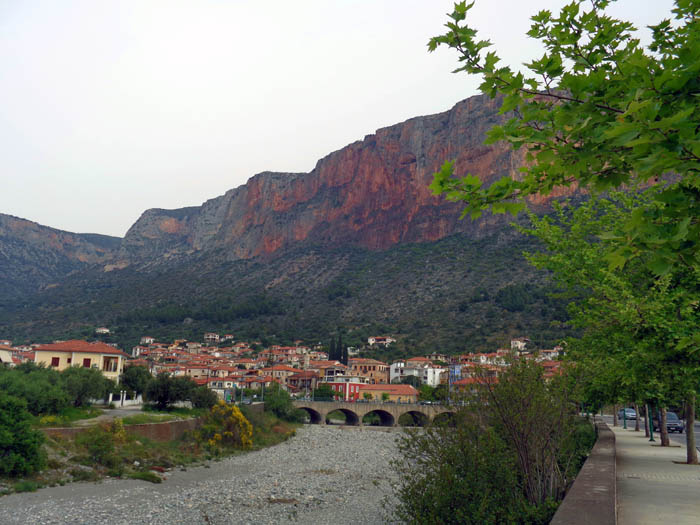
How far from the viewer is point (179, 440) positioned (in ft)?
118

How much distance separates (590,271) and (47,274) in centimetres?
18546

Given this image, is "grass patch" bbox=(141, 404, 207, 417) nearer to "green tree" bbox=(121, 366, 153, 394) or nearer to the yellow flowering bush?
"green tree" bbox=(121, 366, 153, 394)

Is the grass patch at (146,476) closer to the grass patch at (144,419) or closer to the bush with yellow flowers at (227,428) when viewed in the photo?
the grass patch at (144,419)

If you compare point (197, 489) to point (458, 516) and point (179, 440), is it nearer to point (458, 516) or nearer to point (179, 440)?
point (179, 440)

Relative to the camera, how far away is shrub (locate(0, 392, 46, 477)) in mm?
21125

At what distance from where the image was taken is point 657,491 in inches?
365

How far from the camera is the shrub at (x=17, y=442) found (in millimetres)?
21125

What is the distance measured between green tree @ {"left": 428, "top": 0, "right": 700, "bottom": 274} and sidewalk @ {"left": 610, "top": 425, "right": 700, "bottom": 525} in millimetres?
5353

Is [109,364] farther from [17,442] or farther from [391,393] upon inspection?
[391,393]

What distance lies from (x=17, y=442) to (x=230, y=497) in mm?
8987

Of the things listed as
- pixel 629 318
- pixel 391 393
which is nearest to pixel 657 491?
pixel 629 318

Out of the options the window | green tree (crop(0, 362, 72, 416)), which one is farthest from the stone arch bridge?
green tree (crop(0, 362, 72, 416))

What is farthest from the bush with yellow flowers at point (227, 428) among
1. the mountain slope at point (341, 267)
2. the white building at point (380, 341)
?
the white building at point (380, 341)

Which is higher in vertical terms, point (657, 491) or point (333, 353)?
point (657, 491)
